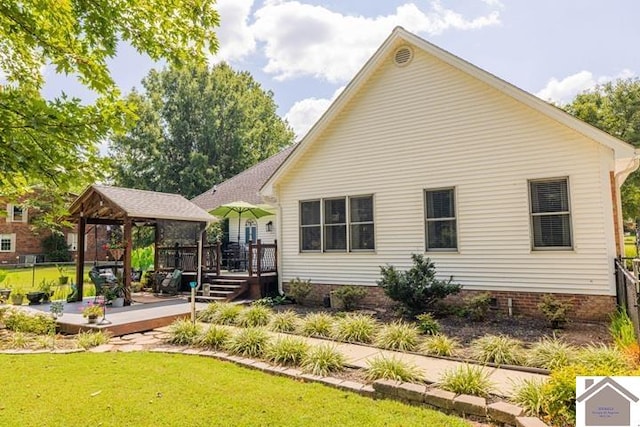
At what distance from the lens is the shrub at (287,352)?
228 inches

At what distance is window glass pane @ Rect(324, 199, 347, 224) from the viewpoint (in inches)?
447

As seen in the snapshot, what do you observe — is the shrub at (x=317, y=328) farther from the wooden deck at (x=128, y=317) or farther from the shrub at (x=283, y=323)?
the wooden deck at (x=128, y=317)

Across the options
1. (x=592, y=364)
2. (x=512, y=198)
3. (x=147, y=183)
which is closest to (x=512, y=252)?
(x=512, y=198)

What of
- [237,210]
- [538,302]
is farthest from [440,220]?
[237,210]

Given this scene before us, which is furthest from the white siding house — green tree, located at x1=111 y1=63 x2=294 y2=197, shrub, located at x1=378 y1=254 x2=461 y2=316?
green tree, located at x1=111 y1=63 x2=294 y2=197

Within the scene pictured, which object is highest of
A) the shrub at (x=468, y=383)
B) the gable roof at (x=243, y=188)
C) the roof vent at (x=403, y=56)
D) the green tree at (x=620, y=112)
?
the green tree at (x=620, y=112)

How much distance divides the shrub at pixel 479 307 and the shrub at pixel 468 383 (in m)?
4.16

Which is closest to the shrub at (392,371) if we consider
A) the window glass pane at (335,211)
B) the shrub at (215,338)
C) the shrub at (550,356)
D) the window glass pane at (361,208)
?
the shrub at (550,356)

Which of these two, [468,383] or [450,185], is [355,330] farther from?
[450,185]

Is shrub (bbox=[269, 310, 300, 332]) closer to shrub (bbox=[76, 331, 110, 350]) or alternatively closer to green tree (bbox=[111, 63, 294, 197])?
shrub (bbox=[76, 331, 110, 350])

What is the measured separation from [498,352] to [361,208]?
5902 mm

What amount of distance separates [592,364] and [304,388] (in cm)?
334

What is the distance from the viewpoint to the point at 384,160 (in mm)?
10609

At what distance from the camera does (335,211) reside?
11484 mm
